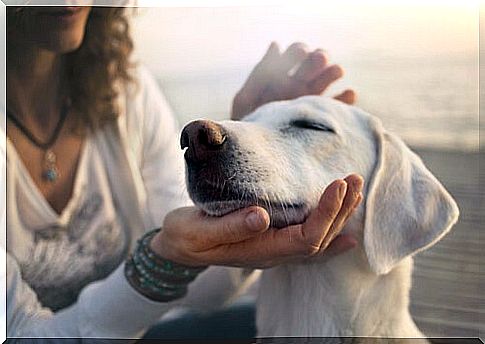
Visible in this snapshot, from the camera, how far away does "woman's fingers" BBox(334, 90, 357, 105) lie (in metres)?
1.77

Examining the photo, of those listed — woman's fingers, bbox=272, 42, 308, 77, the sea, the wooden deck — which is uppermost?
woman's fingers, bbox=272, 42, 308, 77

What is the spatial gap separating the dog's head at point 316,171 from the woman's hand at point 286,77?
4.8 inches

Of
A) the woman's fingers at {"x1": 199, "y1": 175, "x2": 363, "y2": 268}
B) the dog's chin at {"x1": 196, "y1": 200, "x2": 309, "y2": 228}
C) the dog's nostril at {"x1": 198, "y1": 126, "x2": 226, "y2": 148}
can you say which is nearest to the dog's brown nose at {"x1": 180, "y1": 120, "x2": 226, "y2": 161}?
the dog's nostril at {"x1": 198, "y1": 126, "x2": 226, "y2": 148}

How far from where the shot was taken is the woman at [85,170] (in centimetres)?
183

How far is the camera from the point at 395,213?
62.9 inches

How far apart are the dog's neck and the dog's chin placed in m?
0.15

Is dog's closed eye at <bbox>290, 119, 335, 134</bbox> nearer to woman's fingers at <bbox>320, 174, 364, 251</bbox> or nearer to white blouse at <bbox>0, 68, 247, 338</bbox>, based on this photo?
woman's fingers at <bbox>320, 174, 364, 251</bbox>

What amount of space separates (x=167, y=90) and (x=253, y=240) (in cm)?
46

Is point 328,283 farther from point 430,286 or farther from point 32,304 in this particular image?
point 32,304

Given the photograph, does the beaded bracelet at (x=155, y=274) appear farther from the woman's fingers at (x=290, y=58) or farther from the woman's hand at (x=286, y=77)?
the woman's fingers at (x=290, y=58)

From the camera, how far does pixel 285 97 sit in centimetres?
179

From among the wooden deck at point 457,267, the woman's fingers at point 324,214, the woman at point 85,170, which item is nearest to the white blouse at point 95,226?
the woman at point 85,170

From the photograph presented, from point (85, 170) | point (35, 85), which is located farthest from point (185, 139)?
point (35, 85)

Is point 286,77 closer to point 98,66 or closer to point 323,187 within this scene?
point 323,187
